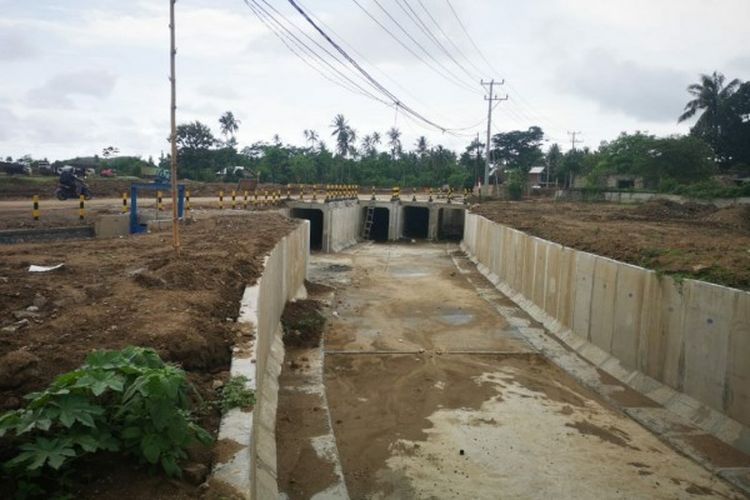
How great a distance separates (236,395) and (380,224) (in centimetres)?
3765

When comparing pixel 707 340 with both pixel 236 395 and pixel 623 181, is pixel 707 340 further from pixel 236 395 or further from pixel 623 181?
pixel 623 181

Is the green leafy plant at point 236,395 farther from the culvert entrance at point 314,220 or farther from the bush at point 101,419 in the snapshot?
the culvert entrance at point 314,220

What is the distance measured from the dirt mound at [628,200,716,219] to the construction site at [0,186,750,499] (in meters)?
12.6

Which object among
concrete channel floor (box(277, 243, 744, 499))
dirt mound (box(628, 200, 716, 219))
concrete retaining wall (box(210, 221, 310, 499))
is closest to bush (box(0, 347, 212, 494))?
concrete retaining wall (box(210, 221, 310, 499))

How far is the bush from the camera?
347 centimetres

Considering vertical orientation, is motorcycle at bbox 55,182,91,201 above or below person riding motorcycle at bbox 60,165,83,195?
below

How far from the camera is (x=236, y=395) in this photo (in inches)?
219

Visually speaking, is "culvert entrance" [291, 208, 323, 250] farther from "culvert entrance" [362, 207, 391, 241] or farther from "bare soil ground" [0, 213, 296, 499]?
"bare soil ground" [0, 213, 296, 499]

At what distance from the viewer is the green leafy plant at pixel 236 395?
17.8 feet

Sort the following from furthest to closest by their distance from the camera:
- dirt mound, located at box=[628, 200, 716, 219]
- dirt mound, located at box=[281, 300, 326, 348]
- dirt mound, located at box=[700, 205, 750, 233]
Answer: dirt mound, located at box=[628, 200, 716, 219], dirt mound, located at box=[700, 205, 750, 233], dirt mound, located at box=[281, 300, 326, 348]

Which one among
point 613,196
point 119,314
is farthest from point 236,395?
point 613,196

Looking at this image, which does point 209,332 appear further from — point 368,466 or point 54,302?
point 368,466

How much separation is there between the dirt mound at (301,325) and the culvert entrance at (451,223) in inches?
1051

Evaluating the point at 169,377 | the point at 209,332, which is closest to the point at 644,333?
the point at 209,332
